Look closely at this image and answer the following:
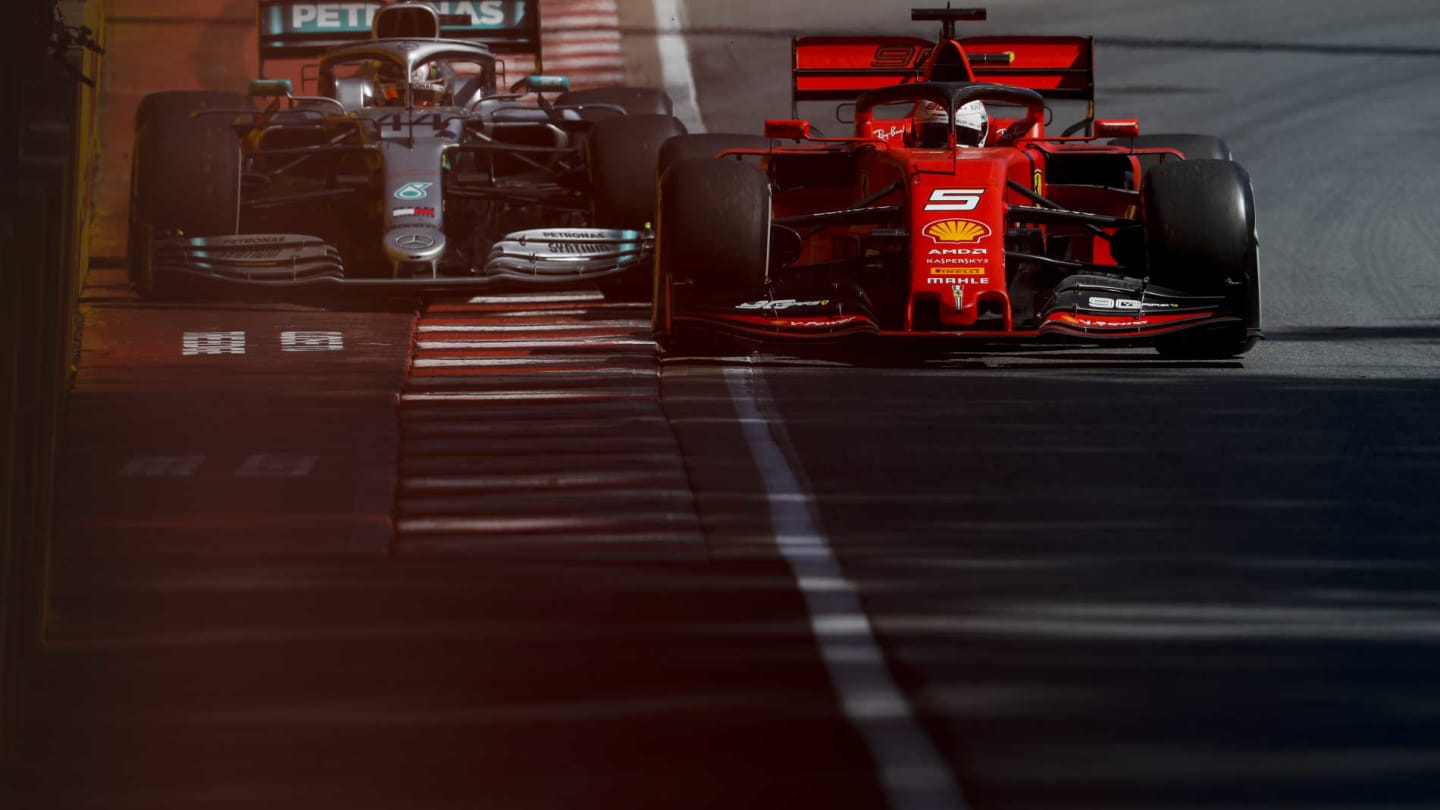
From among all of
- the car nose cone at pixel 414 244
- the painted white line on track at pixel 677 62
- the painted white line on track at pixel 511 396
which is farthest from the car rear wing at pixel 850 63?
the painted white line on track at pixel 677 62

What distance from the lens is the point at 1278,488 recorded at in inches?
305

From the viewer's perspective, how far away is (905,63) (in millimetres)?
13727

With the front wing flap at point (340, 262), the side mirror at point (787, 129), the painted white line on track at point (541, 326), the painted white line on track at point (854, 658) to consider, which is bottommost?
the painted white line on track at point (854, 658)

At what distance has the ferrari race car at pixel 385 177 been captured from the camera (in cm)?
1265

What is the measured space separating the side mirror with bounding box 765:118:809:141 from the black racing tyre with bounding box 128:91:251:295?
3.01 metres

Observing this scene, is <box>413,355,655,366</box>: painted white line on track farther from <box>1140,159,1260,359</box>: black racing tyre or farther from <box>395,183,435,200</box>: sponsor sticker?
<box>1140,159,1260,359</box>: black racing tyre

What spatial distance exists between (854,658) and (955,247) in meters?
5.15

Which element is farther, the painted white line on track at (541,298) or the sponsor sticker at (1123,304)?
the painted white line on track at (541,298)

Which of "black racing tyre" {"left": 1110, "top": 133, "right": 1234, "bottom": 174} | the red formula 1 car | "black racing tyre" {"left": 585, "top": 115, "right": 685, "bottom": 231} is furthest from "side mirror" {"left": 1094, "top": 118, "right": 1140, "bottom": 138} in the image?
"black racing tyre" {"left": 585, "top": 115, "right": 685, "bottom": 231}

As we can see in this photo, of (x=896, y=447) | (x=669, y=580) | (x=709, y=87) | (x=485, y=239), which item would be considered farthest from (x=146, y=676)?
(x=709, y=87)

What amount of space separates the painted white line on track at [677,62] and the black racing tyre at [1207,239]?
10131 mm

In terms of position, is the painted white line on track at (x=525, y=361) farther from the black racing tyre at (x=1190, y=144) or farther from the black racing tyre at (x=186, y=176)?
the black racing tyre at (x=1190, y=144)

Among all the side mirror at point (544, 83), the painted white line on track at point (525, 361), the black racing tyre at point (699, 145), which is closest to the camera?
the painted white line on track at point (525, 361)


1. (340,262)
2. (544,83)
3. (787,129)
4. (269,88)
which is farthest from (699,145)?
(269,88)
